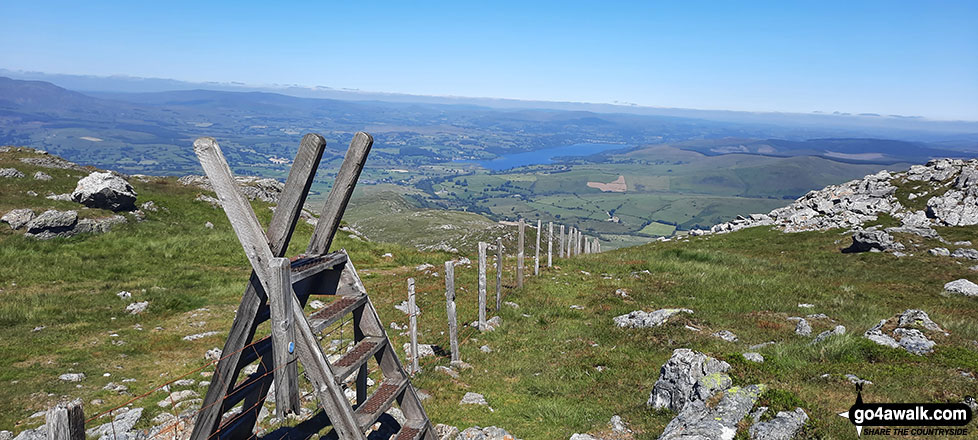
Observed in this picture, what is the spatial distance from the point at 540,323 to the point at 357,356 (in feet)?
37.8

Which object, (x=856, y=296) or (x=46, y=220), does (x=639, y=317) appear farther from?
(x=46, y=220)

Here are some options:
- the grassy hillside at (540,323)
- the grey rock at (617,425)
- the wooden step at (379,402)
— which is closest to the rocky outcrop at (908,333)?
the grassy hillside at (540,323)

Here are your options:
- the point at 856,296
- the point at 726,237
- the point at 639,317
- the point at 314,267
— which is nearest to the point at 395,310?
the point at 639,317

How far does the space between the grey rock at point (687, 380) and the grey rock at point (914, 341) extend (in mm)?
5996

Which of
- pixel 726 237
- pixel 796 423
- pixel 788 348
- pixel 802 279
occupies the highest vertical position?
pixel 796 423

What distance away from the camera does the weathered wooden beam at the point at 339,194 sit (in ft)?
22.0

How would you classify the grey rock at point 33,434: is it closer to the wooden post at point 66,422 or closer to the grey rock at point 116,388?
the grey rock at point 116,388

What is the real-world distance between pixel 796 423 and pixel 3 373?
1746 cm

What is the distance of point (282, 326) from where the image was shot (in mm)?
5824

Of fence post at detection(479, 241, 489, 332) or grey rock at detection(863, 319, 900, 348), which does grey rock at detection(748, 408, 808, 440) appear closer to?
grey rock at detection(863, 319, 900, 348)

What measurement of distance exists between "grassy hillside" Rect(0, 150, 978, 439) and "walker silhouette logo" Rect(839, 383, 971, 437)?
0.35 m

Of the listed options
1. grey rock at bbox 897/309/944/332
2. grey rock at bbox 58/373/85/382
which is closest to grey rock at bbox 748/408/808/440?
grey rock at bbox 897/309/944/332

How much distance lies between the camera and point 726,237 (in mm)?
49031

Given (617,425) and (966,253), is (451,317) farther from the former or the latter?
(966,253)
